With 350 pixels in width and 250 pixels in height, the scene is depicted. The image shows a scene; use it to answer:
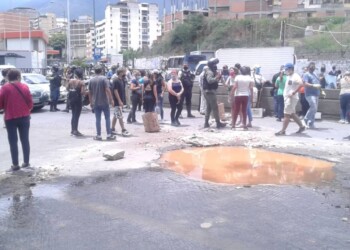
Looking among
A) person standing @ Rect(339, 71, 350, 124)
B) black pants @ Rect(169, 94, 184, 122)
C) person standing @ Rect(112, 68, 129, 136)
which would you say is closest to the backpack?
black pants @ Rect(169, 94, 184, 122)

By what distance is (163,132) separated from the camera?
12.2 m

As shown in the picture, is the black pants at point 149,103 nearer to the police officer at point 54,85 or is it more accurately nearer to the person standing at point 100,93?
the person standing at point 100,93

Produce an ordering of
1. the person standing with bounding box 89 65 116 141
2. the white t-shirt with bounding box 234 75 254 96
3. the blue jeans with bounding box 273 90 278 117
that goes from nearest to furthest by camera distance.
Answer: the person standing with bounding box 89 65 116 141 → the white t-shirt with bounding box 234 75 254 96 → the blue jeans with bounding box 273 90 278 117

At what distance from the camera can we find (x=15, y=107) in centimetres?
771

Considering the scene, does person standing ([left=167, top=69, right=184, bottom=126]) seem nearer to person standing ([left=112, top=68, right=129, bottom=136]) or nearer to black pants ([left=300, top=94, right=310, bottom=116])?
person standing ([left=112, top=68, right=129, bottom=136])

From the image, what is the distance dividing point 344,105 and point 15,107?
385 inches

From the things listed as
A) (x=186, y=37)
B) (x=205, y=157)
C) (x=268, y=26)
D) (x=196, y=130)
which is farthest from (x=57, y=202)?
(x=186, y=37)

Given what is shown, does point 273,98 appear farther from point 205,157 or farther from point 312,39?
point 312,39

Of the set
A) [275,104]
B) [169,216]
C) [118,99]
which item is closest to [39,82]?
[118,99]

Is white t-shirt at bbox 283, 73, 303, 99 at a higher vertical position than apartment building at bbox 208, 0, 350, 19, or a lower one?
lower

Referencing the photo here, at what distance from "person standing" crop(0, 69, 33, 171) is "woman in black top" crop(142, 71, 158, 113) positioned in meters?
4.99

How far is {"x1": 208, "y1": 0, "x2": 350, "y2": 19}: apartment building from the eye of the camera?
7869cm

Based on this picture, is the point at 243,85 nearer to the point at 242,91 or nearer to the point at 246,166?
the point at 242,91

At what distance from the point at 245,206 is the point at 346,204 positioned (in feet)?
4.50
